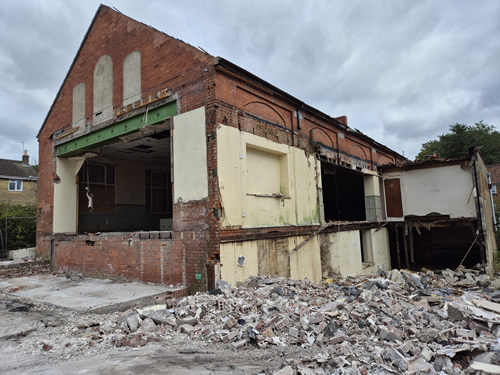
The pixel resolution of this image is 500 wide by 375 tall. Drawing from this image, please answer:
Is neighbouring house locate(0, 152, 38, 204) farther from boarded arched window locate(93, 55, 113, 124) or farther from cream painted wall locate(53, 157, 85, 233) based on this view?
boarded arched window locate(93, 55, 113, 124)

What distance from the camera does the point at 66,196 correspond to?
1217cm

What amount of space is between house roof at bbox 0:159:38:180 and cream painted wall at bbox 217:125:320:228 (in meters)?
26.1

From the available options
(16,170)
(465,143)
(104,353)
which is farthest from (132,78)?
(465,143)

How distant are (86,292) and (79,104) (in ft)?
23.6

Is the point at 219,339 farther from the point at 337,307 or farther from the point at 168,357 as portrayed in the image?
the point at 337,307

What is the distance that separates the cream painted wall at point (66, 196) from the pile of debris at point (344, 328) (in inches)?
307

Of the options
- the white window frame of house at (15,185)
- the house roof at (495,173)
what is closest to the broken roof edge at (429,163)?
the house roof at (495,173)

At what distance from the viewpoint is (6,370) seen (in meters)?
3.94

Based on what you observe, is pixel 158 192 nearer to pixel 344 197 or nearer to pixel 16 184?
pixel 344 197

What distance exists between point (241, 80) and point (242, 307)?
19.0 ft

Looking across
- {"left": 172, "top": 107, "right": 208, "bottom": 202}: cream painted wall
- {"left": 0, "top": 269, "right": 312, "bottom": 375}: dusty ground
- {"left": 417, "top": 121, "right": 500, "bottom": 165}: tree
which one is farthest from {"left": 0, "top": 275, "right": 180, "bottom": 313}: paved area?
{"left": 417, "top": 121, "right": 500, "bottom": 165}: tree

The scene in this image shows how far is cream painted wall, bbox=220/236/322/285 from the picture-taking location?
7.57 metres

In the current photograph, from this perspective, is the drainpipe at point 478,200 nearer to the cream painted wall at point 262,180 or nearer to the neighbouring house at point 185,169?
the neighbouring house at point 185,169

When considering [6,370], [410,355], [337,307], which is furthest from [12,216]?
[410,355]
